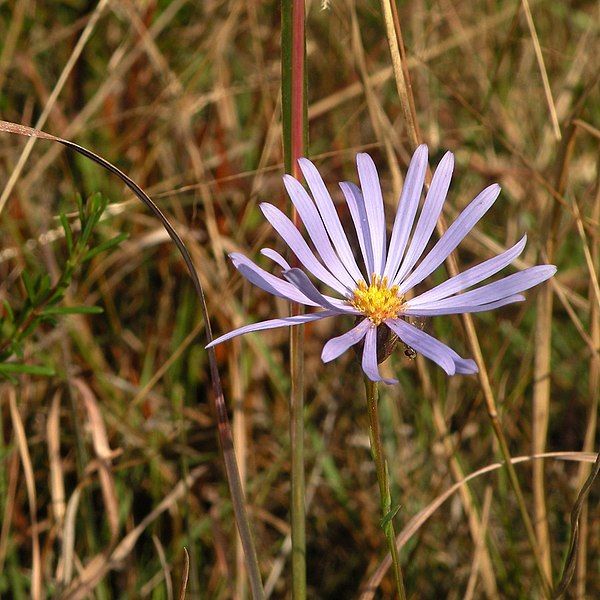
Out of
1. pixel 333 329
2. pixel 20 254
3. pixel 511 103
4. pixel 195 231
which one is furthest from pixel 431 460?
pixel 511 103

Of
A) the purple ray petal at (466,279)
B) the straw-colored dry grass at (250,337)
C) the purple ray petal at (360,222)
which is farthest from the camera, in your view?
the straw-colored dry grass at (250,337)

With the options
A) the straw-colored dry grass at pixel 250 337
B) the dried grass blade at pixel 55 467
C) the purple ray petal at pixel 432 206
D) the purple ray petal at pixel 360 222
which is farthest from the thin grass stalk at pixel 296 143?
the dried grass blade at pixel 55 467

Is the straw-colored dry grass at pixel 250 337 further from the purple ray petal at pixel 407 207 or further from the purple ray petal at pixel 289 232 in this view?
the purple ray petal at pixel 289 232

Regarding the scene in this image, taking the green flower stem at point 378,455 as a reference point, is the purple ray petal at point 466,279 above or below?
above

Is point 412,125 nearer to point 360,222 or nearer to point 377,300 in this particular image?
point 360,222

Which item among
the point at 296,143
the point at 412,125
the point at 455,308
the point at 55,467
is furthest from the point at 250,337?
the point at 455,308

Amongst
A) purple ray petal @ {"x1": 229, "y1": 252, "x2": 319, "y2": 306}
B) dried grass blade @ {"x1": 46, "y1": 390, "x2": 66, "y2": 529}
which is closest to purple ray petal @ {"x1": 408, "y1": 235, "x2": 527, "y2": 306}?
purple ray petal @ {"x1": 229, "y1": 252, "x2": 319, "y2": 306}

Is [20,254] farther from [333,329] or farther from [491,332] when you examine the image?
[491,332]
